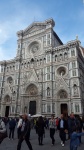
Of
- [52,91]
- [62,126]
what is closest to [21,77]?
[52,91]

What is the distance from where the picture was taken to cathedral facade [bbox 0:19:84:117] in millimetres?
24453

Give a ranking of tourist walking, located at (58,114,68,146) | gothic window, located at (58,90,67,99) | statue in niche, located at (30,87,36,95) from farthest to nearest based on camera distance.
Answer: statue in niche, located at (30,87,36,95) → gothic window, located at (58,90,67,99) → tourist walking, located at (58,114,68,146)

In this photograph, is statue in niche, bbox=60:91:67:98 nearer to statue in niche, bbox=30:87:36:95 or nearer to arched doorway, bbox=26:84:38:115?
arched doorway, bbox=26:84:38:115

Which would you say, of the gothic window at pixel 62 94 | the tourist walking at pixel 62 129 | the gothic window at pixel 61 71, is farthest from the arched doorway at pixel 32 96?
the tourist walking at pixel 62 129

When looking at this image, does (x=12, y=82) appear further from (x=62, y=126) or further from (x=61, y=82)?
(x=62, y=126)

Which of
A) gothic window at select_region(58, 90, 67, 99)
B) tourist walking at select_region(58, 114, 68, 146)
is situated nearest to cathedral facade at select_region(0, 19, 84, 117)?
gothic window at select_region(58, 90, 67, 99)

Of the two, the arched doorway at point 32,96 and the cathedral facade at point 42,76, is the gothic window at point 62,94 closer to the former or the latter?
the cathedral facade at point 42,76

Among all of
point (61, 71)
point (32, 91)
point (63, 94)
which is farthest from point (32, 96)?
point (61, 71)

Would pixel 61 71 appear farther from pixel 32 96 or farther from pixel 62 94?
pixel 32 96

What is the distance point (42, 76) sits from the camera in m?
28.5

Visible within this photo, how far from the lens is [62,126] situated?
764cm

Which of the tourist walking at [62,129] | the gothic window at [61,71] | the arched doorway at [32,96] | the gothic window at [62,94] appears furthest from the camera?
the arched doorway at [32,96]

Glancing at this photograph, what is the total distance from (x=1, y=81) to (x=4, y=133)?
30.4 meters

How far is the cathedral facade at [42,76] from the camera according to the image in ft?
80.2
